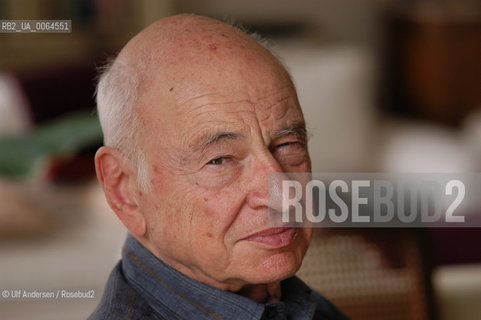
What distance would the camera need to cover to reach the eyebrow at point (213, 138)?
0.52 m

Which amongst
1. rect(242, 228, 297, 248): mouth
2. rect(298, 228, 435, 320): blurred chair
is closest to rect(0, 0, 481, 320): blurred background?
rect(298, 228, 435, 320): blurred chair

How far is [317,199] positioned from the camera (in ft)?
1.83

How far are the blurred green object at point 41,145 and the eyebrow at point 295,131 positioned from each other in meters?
1.27

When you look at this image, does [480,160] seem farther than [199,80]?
Yes

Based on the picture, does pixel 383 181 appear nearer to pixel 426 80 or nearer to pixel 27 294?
pixel 27 294

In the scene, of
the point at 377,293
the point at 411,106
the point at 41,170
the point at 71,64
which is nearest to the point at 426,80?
the point at 411,106

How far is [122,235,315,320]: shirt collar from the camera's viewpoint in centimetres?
55

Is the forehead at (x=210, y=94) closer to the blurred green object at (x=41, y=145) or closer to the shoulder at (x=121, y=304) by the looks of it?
the shoulder at (x=121, y=304)

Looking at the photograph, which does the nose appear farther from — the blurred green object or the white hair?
the blurred green object

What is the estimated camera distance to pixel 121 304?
0.54 m

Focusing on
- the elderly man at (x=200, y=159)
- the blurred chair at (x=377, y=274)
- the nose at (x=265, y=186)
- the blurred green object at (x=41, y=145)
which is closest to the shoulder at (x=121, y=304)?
the elderly man at (x=200, y=159)

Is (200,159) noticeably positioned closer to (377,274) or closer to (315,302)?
(315,302)

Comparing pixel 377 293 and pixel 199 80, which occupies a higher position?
pixel 199 80

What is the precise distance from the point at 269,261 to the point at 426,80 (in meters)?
3.19
